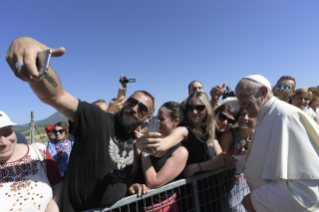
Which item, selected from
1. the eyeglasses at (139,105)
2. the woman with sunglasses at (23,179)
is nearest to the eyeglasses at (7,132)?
the woman with sunglasses at (23,179)

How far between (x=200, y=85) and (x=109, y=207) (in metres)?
3.79

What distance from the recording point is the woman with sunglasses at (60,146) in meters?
5.00

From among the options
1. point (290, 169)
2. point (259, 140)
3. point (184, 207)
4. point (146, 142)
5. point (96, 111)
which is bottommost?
point (184, 207)

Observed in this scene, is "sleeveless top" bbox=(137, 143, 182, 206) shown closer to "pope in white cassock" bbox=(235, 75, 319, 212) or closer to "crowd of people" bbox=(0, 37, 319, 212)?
"crowd of people" bbox=(0, 37, 319, 212)

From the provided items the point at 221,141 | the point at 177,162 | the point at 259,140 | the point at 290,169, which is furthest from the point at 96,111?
the point at 221,141

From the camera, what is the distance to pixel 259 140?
1.95 m

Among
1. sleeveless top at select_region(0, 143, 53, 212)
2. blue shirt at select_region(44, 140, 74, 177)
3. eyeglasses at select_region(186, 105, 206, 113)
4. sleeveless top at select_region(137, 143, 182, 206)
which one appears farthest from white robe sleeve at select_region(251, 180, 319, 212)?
blue shirt at select_region(44, 140, 74, 177)

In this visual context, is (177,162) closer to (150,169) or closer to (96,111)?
(150,169)

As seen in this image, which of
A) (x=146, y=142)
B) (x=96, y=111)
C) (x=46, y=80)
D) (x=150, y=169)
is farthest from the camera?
(x=150, y=169)

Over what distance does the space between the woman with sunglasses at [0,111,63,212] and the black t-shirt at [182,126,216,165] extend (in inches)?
64.4

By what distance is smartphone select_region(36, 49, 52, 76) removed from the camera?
1.01 meters

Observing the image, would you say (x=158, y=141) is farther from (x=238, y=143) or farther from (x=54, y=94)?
(x=238, y=143)

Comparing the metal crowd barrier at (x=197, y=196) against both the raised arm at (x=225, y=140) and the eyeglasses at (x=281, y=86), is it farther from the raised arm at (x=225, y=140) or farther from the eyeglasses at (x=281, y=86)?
the eyeglasses at (x=281, y=86)

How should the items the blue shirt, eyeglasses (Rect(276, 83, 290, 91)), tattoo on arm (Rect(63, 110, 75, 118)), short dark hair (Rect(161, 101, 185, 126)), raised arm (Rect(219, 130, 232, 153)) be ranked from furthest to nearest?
the blue shirt < eyeglasses (Rect(276, 83, 290, 91)) < raised arm (Rect(219, 130, 232, 153)) < short dark hair (Rect(161, 101, 185, 126)) < tattoo on arm (Rect(63, 110, 75, 118))
